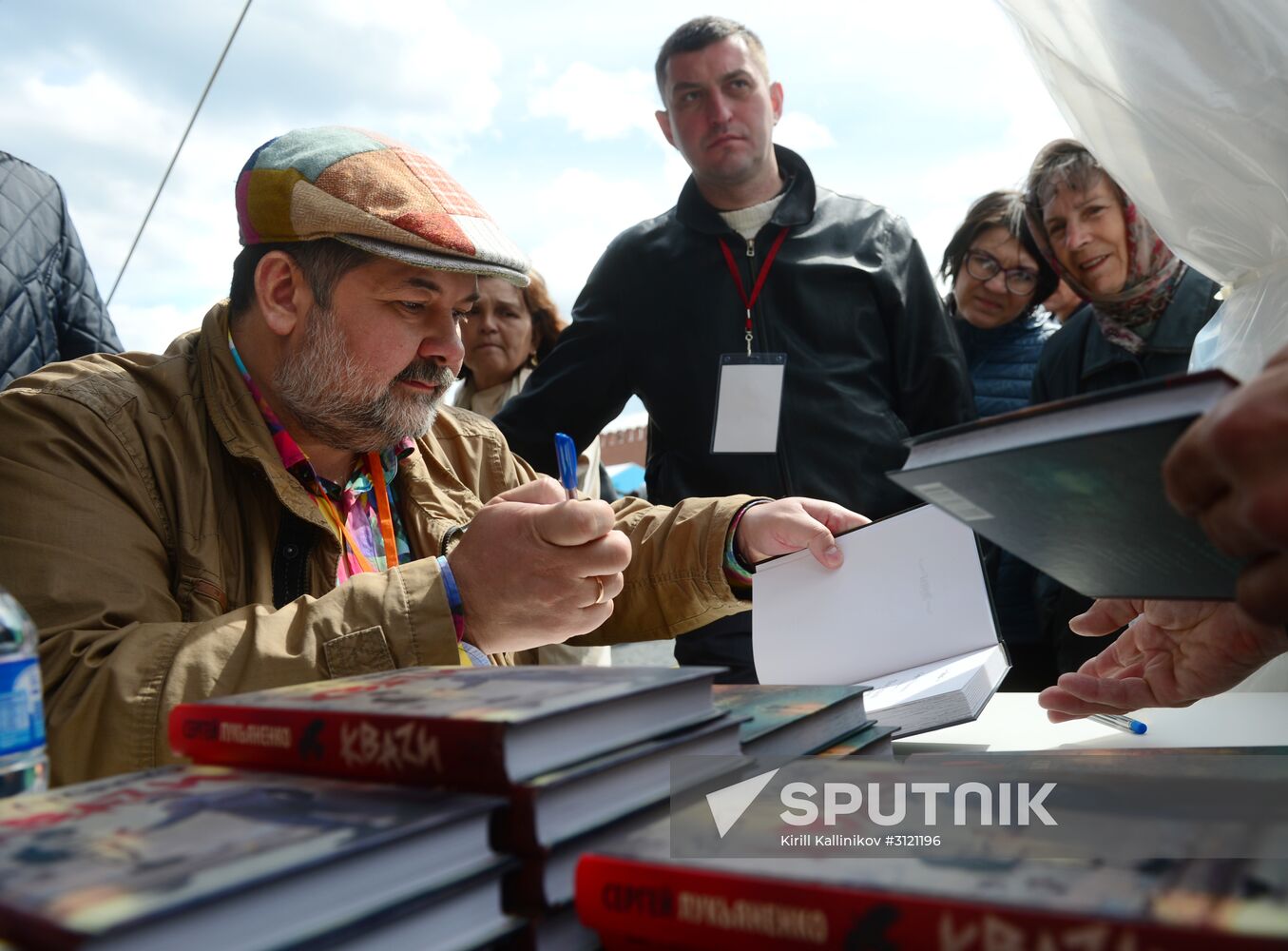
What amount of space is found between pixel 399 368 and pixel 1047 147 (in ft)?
6.04

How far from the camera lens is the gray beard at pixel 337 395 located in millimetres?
1436

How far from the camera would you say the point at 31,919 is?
383mm

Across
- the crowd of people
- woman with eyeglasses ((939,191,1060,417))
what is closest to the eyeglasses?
woman with eyeglasses ((939,191,1060,417))

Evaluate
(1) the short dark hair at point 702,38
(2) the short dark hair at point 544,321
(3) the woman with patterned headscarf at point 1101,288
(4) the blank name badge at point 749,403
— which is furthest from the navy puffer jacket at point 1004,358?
(2) the short dark hair at point 544,321

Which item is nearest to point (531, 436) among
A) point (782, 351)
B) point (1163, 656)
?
point (782, 351)

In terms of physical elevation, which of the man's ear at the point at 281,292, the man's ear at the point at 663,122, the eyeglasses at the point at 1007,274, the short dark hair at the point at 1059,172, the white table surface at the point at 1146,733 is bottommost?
the white table surface at the point at 1146,733

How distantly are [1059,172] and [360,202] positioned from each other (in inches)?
71.2

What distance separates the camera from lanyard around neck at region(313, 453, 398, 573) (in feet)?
4.60

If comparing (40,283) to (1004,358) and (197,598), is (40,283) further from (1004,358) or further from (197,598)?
(1004,358)

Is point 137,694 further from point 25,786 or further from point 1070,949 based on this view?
point 1070,949

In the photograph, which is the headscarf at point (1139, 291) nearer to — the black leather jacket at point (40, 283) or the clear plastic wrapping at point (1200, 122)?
the clear plastic wrapping at point (1200, 122)

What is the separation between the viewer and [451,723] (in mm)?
525

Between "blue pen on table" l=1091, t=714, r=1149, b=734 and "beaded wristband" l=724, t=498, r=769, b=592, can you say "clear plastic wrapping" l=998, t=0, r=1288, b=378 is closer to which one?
"blue pen on table" l=1091, t=714, r=1149, b=734

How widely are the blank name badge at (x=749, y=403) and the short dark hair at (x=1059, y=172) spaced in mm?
729
